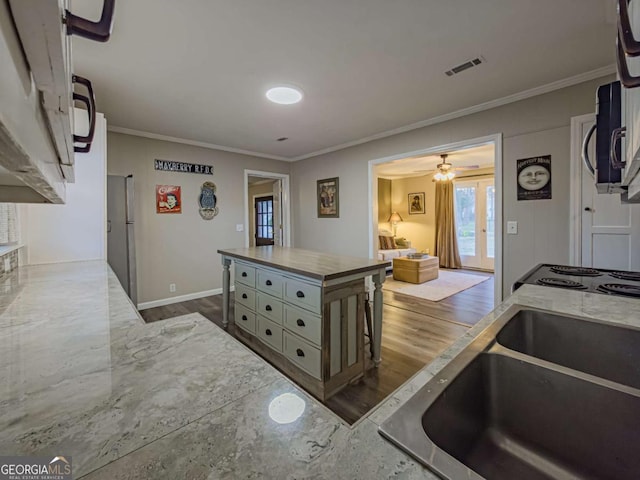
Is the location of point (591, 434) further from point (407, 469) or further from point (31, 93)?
point (31, 93)

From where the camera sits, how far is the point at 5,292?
142cm

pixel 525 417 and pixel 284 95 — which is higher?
pixel 284 95

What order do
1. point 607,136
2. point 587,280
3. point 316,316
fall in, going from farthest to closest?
point 316,316 < point 587,280 < point 607,136

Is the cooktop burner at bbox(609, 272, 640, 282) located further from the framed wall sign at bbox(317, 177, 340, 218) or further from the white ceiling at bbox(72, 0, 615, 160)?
the framed wall sign at bbox(317, 177, 340, 218)

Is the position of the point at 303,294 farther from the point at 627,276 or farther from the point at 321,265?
the point at 627,276

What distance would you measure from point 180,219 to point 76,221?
5.90ft

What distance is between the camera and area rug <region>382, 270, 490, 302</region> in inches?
177

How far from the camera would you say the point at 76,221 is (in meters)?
2.43

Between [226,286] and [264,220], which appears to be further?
[264,220]

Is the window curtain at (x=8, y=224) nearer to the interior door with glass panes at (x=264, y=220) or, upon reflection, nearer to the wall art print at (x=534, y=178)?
the wall art print at (x=534, y=178)

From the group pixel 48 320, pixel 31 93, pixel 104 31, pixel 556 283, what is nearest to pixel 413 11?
pixel 556 283

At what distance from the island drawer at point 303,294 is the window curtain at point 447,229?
19.1 feet

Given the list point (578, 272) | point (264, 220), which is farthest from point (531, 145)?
point (264, 220)

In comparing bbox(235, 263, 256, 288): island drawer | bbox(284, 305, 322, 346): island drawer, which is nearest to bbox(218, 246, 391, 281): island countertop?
bbox(235, 263, 256, 288): island drawer
